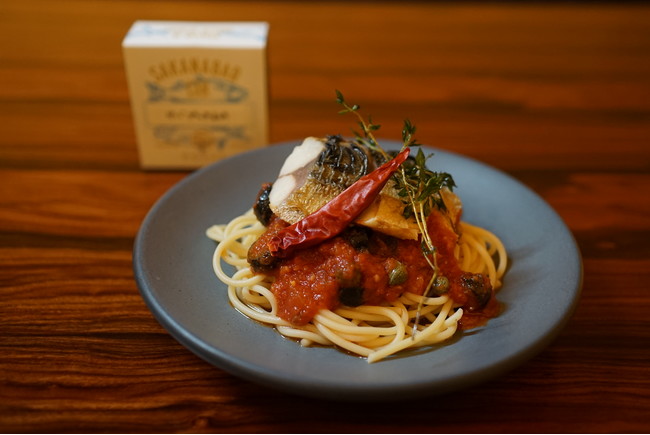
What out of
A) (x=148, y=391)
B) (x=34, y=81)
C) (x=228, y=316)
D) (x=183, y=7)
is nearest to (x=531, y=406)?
(x=228, y=316)

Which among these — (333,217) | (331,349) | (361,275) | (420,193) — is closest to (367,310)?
(361,275)

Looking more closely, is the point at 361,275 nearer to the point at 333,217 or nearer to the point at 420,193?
the point at 333,217

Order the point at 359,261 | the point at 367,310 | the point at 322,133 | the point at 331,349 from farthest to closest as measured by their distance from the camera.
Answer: the point at 322,133 < the point at 367,310 < the point at 359,261 < the point at 331,349

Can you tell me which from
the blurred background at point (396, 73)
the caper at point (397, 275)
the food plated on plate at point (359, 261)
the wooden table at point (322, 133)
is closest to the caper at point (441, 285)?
the food plated on plate at point (359, 261)

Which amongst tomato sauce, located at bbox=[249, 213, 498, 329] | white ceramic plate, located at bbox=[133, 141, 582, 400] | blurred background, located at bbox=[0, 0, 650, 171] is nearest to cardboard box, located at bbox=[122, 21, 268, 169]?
blurred background, located at bbox=[0, 0, 650, 171]

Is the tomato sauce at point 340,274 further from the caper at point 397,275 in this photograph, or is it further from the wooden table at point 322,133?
the wooden table at point 322,133

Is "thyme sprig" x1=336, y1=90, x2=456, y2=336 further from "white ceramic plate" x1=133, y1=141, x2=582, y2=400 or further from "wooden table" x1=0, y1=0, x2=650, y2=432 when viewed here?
"wooden table" x1=0, y1=0, x2=650, y2=432
